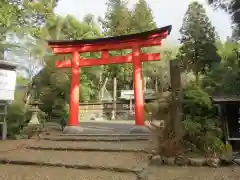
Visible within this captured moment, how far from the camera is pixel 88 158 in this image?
631 centimetres

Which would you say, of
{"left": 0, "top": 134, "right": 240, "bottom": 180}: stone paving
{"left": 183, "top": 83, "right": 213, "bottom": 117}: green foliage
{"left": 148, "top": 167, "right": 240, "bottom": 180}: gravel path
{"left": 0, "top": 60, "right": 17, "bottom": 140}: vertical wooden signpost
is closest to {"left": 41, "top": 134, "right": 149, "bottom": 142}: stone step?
{"left": 0, "top": 134, "right": 240, "bottom": 180}: stone paving

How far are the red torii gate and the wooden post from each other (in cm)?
447

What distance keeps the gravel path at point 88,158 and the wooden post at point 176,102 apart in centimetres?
117

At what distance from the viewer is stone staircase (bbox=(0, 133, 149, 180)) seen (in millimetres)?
5016

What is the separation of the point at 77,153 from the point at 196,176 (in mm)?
3744

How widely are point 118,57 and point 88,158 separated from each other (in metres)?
6.29

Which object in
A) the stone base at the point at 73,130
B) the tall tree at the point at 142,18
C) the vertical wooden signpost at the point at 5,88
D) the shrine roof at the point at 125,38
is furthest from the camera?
the tall tree at the point at 142,18

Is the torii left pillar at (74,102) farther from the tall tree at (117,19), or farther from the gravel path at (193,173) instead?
the tall tree at (117,19)

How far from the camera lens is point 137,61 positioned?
1092 cm

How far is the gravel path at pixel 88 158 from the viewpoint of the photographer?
224 inches

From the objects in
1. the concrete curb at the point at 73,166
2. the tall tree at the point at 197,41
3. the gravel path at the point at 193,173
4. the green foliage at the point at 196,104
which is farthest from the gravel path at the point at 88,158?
the tall tree at the point at 197,41

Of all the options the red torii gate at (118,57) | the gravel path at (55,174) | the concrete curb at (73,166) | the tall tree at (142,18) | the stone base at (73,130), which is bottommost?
the gravel path at (55,174)

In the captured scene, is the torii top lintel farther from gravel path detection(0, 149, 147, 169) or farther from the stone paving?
gravel path detection(0, 149, 147, 169)

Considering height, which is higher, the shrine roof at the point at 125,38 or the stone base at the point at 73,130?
the shrine roof at the point at 125,38
